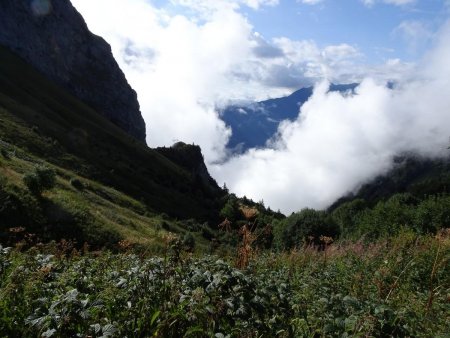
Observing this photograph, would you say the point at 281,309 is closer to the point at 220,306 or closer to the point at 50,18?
the point at 220,306

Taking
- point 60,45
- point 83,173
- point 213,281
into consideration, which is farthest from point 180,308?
point 60,45

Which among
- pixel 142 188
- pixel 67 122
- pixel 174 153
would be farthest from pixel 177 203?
pixel 174 153

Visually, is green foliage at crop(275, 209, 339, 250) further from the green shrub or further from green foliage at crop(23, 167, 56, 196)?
green foliage at crop(23, 167, 56, 196)

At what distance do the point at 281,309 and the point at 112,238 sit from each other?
2958cm

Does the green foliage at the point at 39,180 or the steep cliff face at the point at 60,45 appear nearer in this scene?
the green foliage at the point at 39,180

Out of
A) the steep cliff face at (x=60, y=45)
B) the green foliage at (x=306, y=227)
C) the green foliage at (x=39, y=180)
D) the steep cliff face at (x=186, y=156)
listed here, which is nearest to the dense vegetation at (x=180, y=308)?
the green foliage at (x=39, y=180)

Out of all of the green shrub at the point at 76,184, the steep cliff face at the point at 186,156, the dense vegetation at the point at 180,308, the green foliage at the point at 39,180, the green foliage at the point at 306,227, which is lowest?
the dense vegetation at the point at 180,308

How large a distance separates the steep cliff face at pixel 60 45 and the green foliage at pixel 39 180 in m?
133

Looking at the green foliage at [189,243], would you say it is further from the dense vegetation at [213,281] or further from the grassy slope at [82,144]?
the grassy slope at [82,144]

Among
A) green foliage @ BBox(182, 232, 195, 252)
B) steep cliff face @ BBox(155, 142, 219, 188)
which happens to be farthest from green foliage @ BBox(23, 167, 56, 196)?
steep cliff face @ BBox(155, 142, 219, 188)

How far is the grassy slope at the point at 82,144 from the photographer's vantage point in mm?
76188

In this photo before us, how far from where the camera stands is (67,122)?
365ft

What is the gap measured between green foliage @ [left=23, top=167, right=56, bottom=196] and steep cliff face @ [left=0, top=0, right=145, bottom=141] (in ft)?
437

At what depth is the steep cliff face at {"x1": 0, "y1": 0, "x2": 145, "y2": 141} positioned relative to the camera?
153 meters
